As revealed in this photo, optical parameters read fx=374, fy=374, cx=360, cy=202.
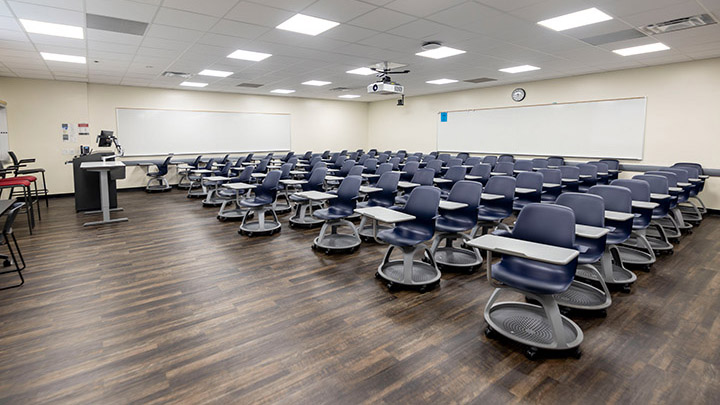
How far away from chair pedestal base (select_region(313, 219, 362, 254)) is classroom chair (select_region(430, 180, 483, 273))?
118 centimetres

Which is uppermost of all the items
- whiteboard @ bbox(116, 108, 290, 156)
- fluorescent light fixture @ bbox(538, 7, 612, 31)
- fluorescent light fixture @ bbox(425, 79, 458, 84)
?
fluorescent light fixture @ bbox(425, 79, 458, 84)

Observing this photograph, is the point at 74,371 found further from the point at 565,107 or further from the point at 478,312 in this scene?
the point at 565,107

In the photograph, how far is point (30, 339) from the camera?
9.15 feet

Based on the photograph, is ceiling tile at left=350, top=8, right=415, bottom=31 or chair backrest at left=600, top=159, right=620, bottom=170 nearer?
ceiling tile at left=350, top=8, right=415, bottom=31

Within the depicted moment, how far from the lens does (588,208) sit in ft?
11.2

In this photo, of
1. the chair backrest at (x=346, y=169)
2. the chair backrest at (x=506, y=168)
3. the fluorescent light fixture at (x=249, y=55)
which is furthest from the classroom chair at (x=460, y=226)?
the fluorescent light fixture at (x=249, y=55)

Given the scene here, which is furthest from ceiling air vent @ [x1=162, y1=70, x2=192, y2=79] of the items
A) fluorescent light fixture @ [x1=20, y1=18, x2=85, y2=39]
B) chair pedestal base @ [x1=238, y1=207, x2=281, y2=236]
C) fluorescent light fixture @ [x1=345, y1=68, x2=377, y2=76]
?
chair pedestal base @ [x1=238, y1=207, x2=281, y2=236]

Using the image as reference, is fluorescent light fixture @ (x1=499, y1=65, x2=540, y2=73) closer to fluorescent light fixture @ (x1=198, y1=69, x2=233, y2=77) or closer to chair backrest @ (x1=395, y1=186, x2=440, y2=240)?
chair backrest @ (x1=395, y1=186, x2=440, y2=240)

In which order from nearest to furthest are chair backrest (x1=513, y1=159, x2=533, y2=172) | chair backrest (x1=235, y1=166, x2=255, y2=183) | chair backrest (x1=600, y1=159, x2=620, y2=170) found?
chair backrest (x1=235, y1=166, x2=255, y2=183)
chair backrest (x1=513, y1=159, x2=533, y2=172)
chair backrest (x1=600, y1=159, x2=620, y2=170)

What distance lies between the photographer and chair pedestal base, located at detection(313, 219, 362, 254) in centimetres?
498

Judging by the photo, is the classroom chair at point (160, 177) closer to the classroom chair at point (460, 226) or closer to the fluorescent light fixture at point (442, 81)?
the fluorescent light fixture at point (442, 81)

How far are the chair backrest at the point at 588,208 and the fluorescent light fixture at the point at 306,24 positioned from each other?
11.8ft

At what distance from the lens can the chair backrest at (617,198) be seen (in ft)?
12.5

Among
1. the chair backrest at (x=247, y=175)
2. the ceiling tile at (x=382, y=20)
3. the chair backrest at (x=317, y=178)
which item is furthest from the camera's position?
the chair backrest at (x=247, y=175)
